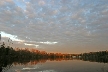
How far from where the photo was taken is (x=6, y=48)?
11619 cm
